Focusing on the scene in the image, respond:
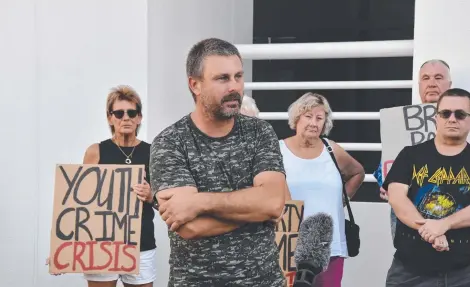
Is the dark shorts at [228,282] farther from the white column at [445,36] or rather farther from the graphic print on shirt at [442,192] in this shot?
the white column at [445,36]

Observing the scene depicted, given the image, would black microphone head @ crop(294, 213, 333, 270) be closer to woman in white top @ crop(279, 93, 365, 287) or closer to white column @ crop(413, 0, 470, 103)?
woman in white top @ crop(279, 93, 365, 287)

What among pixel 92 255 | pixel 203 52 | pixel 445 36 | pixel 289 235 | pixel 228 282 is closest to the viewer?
pixel 228 282

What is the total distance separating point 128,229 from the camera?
5547mm

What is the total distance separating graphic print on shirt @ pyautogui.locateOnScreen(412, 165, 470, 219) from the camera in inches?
187

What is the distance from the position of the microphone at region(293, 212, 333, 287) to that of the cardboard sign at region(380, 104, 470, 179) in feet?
6.27

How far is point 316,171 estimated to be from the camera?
18.4 ft

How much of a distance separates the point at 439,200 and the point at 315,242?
1.44m

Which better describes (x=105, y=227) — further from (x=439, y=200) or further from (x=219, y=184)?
(x=219, y=184)

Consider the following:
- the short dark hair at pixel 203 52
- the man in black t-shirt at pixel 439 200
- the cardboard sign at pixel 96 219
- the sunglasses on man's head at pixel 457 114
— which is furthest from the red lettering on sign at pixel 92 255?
the short dark hair at pixel 203 52

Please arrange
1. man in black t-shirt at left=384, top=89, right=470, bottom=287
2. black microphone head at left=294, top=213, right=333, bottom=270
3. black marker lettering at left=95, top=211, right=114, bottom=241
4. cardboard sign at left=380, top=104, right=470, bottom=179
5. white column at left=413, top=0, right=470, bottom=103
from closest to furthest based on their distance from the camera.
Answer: black microphone head at left=294, top=213, right=333, bottom=270
man in black t-shirt at left=384, top=89, right=470, bottom=287
cardboard sign at left=380, top=104, right=470, bottom=179
black marker lettering at left=95, top=211, right=114, bottom=241
white column at left=413, top=0, right=470, bottom=103

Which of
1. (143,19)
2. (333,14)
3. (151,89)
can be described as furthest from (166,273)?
(333,14)

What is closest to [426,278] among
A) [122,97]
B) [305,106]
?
[305,106]

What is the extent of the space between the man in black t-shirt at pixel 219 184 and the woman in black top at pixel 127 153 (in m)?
2.32

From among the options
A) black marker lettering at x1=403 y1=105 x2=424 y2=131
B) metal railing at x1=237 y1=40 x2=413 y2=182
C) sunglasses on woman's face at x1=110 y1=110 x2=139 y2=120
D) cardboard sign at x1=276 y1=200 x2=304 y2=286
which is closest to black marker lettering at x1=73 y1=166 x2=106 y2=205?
sunglasses on woman's face at x1=110 y1=110 x2=139 y2=120
